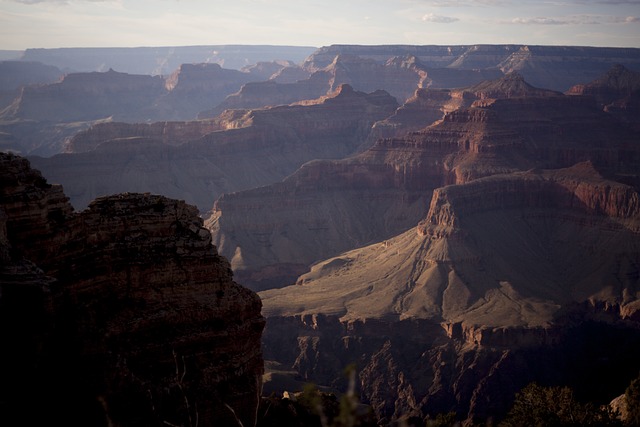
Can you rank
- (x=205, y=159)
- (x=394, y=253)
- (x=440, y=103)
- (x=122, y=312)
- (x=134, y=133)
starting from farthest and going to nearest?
(x=440, y=103)
(x=134, y=133)
(x=205, y=159)
(x=394, y=253)
(x=122, y=312)

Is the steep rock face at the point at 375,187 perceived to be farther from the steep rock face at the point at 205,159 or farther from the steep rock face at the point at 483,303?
the steep rock face at the point at 205,159

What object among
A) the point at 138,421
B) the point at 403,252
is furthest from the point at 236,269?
the point at 138,421

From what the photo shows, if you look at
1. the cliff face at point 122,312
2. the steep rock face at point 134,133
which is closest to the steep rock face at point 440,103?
the steep rock face at point 134,133

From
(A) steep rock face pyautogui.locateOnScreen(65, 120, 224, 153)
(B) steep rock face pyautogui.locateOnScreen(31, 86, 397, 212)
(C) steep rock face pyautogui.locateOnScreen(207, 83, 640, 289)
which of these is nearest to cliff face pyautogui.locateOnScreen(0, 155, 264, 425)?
(C) steep rock face pyautogui.locateOnScreen(207, 83, 640, 289)

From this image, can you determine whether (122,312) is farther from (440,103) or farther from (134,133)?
(440,103)

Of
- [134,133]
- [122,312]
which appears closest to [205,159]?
[134,133]

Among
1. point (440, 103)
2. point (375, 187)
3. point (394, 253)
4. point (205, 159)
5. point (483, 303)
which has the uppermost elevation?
point (440, 103)

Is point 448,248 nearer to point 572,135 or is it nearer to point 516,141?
point 516,141

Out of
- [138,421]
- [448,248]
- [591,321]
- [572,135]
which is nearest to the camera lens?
[138,421]
